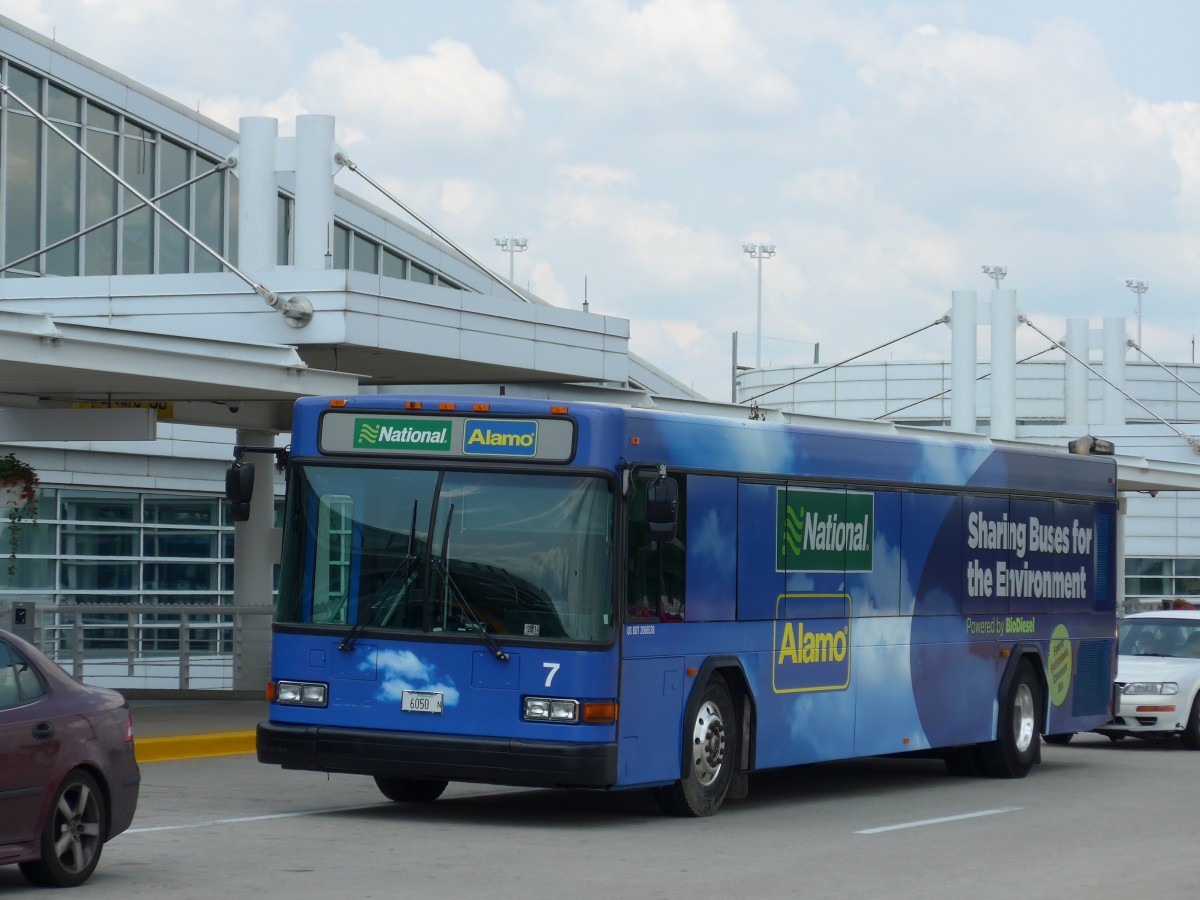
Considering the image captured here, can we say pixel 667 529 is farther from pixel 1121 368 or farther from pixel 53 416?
pixel 1121 368

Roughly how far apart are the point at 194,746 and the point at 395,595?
622 cm

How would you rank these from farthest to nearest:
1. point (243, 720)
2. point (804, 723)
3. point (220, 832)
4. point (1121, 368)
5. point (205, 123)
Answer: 1. point (1121, 368)
2. point (205, 123)
3. point (243, 720)
4. point (804, 723)
5. point (220, 832)

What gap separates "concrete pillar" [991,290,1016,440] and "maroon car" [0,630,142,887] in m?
49.4

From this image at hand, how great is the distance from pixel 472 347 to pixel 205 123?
1444 cm

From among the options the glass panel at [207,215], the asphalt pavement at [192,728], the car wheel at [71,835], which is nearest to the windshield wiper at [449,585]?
the car wheel at [71,835]

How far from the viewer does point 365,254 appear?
40875 mm

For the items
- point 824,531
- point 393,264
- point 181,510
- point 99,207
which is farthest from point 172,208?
point 824,531

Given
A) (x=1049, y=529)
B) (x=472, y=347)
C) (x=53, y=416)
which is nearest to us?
(x=1049, y=529)

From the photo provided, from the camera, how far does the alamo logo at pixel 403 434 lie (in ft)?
42.5

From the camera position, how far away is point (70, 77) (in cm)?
3412

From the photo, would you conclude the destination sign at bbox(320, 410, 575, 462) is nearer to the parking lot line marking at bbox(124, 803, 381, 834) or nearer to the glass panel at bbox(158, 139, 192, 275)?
the parking lot line marking at bbox(124, 803, 381, 834)

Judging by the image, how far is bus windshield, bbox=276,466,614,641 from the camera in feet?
41.2

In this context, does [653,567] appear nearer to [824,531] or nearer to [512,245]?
[824,531]

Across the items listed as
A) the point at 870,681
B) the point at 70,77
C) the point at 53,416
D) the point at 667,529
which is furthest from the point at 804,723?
the point at 70,77
